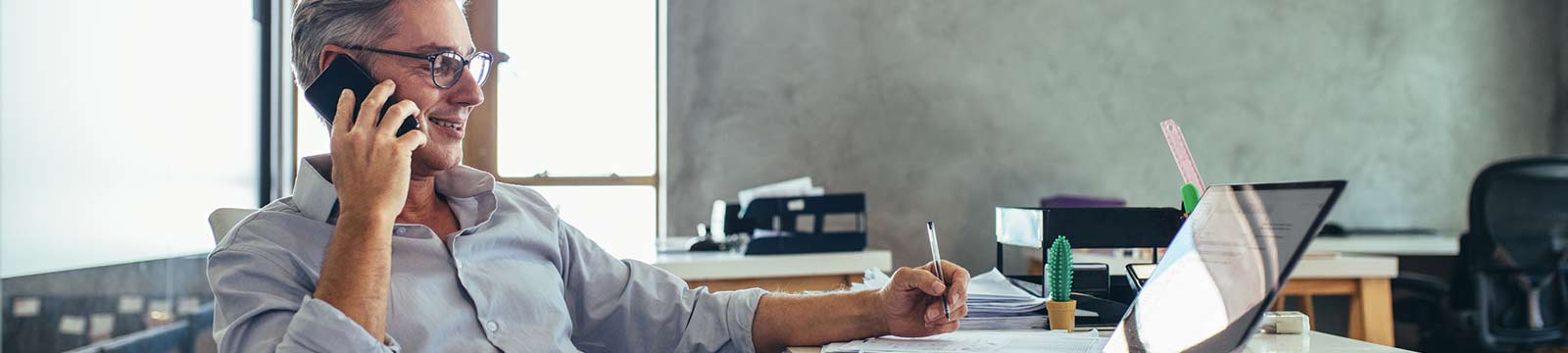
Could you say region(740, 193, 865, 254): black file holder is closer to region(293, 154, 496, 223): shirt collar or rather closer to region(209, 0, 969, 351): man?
region(209, 0, 969, 351): man

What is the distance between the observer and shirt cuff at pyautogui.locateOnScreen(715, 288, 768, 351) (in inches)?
51.9

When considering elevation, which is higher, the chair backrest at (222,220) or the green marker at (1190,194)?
the green marker at (1190,194)

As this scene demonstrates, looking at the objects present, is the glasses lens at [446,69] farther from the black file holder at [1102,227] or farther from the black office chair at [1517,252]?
the black office chair at [1517,252]

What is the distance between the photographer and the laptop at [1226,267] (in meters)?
0.78

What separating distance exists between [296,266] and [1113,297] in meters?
0.99

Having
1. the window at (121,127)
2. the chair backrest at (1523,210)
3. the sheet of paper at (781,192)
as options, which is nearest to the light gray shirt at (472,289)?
the window at (121,127)

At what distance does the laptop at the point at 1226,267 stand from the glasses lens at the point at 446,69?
822 millimetres

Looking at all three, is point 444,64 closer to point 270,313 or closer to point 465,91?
A: point 465,91

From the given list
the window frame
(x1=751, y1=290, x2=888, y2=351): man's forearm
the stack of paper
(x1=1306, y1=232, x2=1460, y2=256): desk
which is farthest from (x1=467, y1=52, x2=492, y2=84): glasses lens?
(x1=1306, y1=232, x2=1460, y2=256): desk

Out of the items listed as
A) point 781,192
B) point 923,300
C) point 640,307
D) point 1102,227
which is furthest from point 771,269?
point 923,300

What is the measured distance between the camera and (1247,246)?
847 millimetres

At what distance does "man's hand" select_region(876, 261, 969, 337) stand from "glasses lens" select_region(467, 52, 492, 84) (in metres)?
0.58

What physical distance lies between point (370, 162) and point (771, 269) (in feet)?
5.08

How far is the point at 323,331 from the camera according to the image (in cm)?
96
